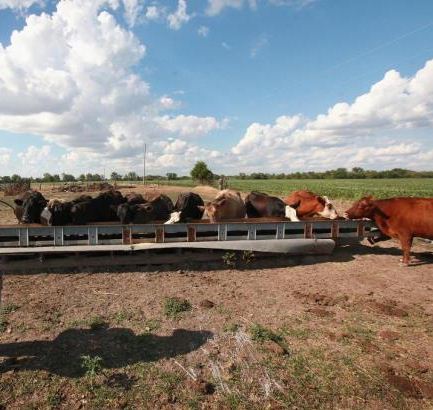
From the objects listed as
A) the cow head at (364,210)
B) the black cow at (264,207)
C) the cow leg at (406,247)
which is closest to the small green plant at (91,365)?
the black cow at (264,207)

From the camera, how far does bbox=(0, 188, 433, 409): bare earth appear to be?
3418 mm

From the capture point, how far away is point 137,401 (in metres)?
3.30

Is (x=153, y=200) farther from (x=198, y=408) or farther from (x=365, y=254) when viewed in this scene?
(x=198, y=408)

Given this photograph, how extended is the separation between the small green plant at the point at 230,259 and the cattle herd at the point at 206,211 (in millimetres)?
1095

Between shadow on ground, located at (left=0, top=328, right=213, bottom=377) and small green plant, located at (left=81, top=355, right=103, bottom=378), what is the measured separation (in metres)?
0.04

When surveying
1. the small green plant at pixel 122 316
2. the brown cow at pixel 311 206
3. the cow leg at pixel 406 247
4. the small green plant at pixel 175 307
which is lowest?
the small green plant at pixel 122 316

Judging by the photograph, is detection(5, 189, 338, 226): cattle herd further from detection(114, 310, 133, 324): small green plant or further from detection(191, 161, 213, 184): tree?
detection(191, 161, 213, 184): tree

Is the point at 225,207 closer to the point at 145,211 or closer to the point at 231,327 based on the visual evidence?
the point at 145,211

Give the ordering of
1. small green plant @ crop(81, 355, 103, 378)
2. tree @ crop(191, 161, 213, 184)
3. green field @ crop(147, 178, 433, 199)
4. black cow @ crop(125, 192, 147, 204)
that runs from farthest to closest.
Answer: tree @ crop(191, 161, 213, 184) → green field @ crop(147, 178, 433, 199) → black cow @ crop(125, 192, 147, 204) → small green plant @ crop(81, 355, 103, 378)

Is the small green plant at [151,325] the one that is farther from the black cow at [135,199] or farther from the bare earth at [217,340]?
the black cow at [135,199]

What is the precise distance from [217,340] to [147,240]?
3140 millimetres

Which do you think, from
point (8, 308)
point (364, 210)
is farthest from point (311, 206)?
point (8, 308)

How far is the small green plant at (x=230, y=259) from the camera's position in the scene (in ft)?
23.9

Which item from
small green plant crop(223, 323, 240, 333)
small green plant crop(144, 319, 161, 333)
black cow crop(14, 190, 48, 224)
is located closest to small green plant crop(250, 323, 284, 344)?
small green plant crop(223, 323, 240, 333)
